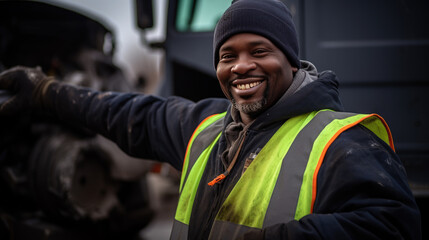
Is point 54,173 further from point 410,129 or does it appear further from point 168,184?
point 168,184

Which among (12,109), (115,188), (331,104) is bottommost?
(115,188)

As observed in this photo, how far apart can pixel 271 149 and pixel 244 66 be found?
0.94ft

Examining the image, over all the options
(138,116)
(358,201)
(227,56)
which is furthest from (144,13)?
(358,201)

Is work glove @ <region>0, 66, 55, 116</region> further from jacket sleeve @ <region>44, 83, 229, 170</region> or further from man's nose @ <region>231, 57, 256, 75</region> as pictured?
man's nose @ <region>231, 57, 256, 75</region>

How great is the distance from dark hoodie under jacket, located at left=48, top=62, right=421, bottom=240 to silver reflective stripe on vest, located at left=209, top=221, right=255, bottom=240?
0.05 m

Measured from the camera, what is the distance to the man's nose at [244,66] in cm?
124

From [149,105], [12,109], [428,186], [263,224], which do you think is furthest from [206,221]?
[428,186]

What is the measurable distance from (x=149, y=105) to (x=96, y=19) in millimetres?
1897

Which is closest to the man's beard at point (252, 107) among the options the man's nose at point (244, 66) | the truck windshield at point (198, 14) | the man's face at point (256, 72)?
the man's face at point (256, 72)

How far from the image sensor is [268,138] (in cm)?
119

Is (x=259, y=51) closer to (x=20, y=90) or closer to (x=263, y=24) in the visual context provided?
(x=263, y=24)

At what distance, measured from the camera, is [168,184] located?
267 inches

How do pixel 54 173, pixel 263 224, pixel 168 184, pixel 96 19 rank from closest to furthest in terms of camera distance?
pixel 263 224, pixel 54 173, pixel 96 19, pixel 168 184

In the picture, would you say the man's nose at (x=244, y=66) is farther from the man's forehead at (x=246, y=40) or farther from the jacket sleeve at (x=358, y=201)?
the jacket sleeve at (x=358, y=201)
